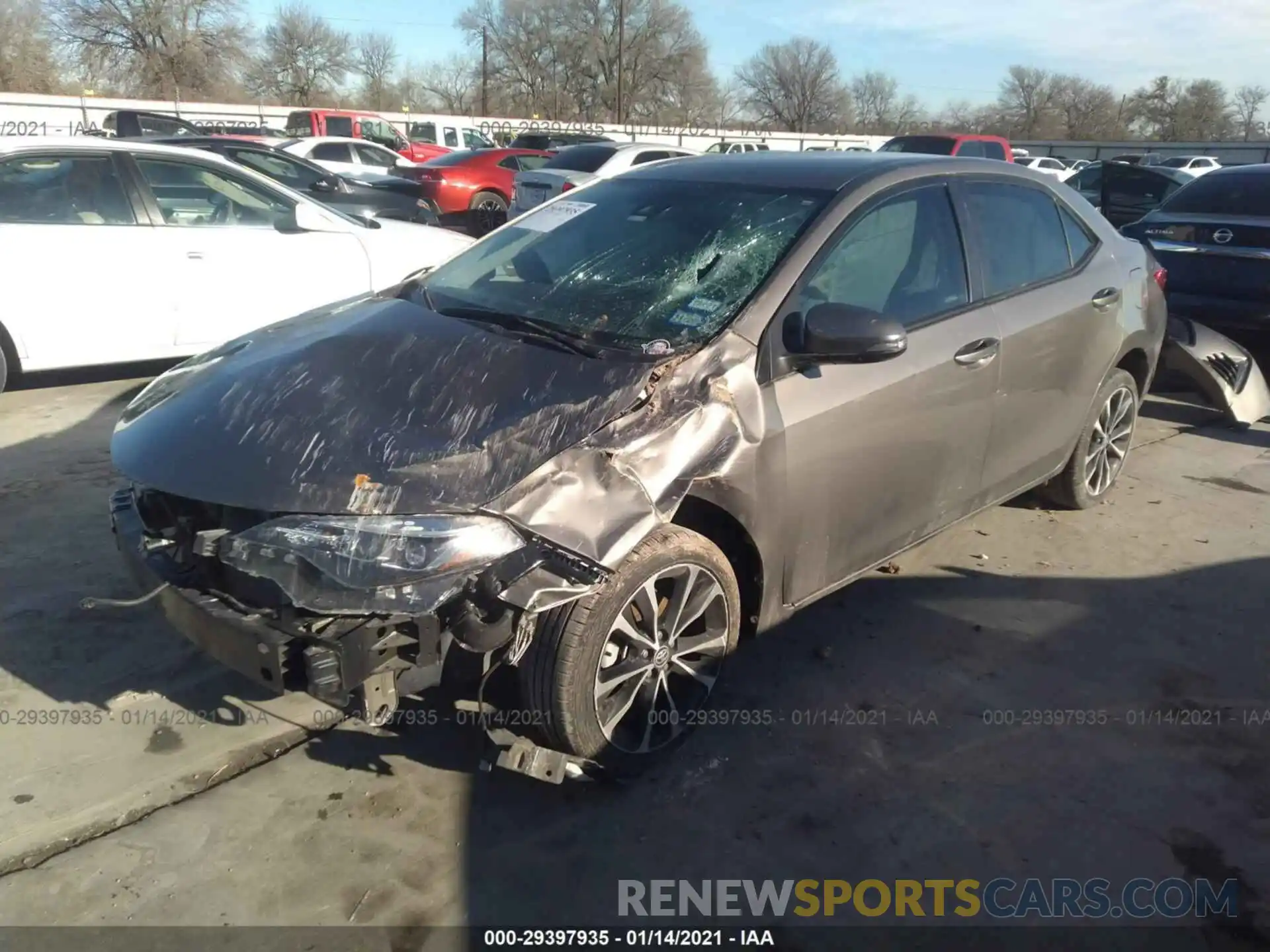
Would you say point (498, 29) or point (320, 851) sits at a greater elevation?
point (498, 29)

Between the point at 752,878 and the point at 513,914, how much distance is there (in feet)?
2.08

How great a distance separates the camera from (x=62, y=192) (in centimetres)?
598

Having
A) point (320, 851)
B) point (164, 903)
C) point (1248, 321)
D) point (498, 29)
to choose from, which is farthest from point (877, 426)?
point (498, 29)

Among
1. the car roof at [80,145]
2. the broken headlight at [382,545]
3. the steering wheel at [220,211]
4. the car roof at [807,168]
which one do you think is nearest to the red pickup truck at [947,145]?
the steering wheel at [220,211]

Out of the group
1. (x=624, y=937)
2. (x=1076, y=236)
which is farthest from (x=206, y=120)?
(x=624, y=937)

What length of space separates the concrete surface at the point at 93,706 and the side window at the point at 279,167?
651 centimetres

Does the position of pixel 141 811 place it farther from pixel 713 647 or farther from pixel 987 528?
pixel 987 528

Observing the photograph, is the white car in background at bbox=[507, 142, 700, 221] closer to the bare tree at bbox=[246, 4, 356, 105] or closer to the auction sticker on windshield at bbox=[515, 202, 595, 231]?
the auction sticker on windshield at bbox=[515, 202, 595, 231]

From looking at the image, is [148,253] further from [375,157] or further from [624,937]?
[375,157]

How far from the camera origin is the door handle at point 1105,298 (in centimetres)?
437

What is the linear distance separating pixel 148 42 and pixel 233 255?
5695 cm

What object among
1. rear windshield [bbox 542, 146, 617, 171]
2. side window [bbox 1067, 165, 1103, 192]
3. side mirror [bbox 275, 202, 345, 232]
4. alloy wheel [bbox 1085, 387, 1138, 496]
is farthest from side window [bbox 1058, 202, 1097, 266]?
side window [bbox 1067, 165, 1103, 192]

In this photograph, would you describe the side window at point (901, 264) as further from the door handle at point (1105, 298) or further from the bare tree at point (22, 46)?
the bare tree at point (22, 46)

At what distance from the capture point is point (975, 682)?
3510 millimetres
